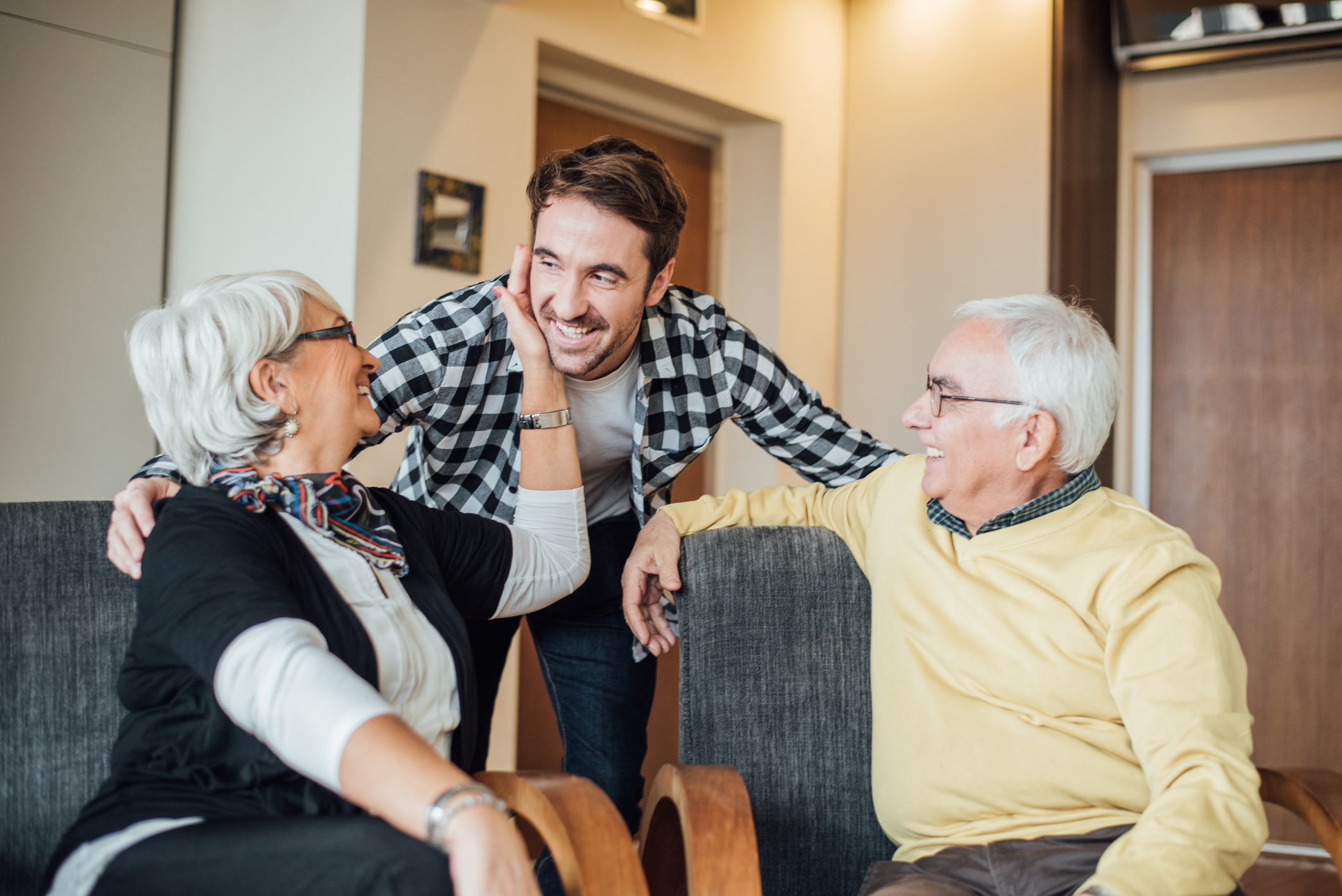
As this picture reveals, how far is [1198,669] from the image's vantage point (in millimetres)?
1335

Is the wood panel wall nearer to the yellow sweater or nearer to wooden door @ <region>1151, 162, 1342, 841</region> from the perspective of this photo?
wooden door @ <region>1151, 162, 1342, 841</region>

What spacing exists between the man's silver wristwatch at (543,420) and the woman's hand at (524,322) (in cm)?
7

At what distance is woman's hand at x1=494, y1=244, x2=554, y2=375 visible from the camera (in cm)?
176

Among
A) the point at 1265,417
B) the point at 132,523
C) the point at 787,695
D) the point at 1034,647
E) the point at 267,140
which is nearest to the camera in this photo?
the point at 132,523

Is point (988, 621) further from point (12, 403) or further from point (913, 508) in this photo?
point (12, 403)

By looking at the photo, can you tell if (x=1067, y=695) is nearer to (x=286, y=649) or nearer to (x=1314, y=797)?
(x=1314, y=797)

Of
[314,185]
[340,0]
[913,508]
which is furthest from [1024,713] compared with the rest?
[340,0]

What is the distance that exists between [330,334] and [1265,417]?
11.0 feet

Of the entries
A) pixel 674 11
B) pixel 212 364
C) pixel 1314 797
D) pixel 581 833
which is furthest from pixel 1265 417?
pixel 212 364

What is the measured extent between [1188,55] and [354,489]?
332 cm

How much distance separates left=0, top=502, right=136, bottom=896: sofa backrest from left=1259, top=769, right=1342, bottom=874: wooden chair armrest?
5.25 ft

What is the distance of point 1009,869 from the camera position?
1.40 metres

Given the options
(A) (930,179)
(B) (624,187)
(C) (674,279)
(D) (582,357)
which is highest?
(A) (930,179)

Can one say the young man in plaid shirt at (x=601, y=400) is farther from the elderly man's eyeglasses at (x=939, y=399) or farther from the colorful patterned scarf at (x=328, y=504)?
the elderly man's eyeglasses at (x=939, y=399)
